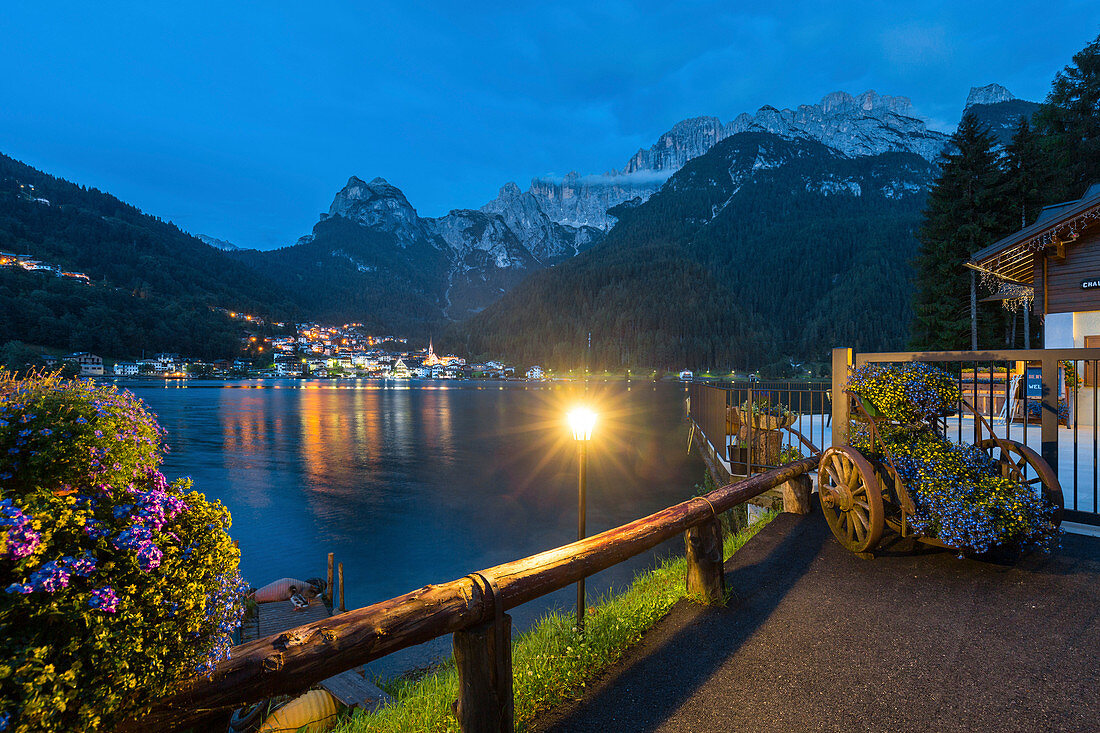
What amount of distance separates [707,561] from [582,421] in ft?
6.12

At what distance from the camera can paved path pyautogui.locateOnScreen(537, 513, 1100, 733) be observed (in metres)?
2.93

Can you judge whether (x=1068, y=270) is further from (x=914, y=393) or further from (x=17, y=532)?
A: (x=17, y=532)

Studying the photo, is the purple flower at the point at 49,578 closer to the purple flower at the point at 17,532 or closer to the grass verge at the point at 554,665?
the purple flower at the point at 17,532

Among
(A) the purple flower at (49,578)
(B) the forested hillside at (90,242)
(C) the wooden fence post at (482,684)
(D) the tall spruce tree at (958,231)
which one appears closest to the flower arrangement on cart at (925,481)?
(C) the wooden fence post at (482,684)

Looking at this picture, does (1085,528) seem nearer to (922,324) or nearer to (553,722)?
(553,722)

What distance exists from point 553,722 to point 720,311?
17159 centimetres

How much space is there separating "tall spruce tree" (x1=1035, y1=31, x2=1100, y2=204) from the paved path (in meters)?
32.8

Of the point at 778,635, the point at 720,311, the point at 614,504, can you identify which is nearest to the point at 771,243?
the point at 720,311

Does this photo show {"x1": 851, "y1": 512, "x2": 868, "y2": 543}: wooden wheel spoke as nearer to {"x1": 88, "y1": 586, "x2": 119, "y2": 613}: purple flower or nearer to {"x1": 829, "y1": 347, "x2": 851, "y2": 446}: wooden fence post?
{"x1": 829, "y1": 347, "x2": 851, "y2": 446}: wooden fence post

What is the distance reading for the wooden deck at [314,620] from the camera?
645cm

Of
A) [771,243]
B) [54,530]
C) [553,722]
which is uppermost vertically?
[771,243]

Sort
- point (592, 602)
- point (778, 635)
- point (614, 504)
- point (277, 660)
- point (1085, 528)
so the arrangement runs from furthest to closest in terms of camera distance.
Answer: point (614, 504), point (592, 602), point (1085, 528), point (778, 635), point (277, 660)

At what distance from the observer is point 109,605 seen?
159cm

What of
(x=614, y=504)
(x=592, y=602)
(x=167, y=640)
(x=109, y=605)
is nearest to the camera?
(x=109, y=605)
